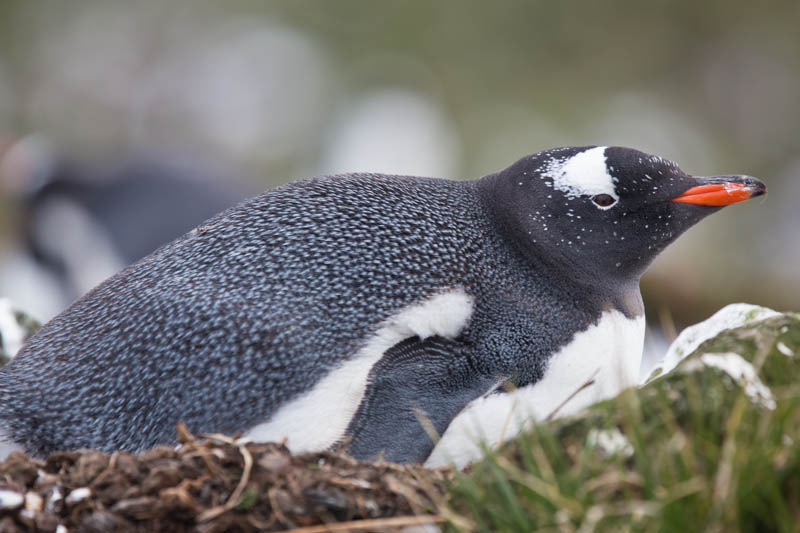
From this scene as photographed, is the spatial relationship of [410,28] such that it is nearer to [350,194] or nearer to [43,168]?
[43,168]

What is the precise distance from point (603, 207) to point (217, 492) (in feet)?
5.13

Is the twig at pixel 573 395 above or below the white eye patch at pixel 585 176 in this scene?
below

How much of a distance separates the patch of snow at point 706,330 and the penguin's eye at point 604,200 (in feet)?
1.50

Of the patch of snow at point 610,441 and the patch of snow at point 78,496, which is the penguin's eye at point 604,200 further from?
the patch of snow at point 78,496

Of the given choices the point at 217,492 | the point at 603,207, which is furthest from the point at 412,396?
the point at 603,207

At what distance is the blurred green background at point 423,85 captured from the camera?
43.8ft

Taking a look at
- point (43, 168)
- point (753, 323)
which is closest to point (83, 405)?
point (753, 323)

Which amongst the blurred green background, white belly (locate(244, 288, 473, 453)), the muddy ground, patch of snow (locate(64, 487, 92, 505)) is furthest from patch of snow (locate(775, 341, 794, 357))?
the blurred green background

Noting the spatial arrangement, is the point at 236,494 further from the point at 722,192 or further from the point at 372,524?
the point at 722,192

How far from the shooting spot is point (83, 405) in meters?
2.52

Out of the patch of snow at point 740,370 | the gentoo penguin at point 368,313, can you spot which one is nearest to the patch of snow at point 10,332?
the gentoo penguin at point 368,313

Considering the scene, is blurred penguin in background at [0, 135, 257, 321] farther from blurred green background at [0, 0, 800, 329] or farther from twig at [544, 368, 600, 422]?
twig at [544, 368, 600, 422]

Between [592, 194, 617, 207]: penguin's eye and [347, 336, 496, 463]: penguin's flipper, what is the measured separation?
666mm

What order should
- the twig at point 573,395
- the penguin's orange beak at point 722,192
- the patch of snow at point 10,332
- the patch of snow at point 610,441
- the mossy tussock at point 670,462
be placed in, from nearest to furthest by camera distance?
the mossy tussock at point 670,462
the patch of snow at point 610,441
the twig at point 573,395
the penguin's orange beak at point 722,192
the patch of snow at point 10,332
